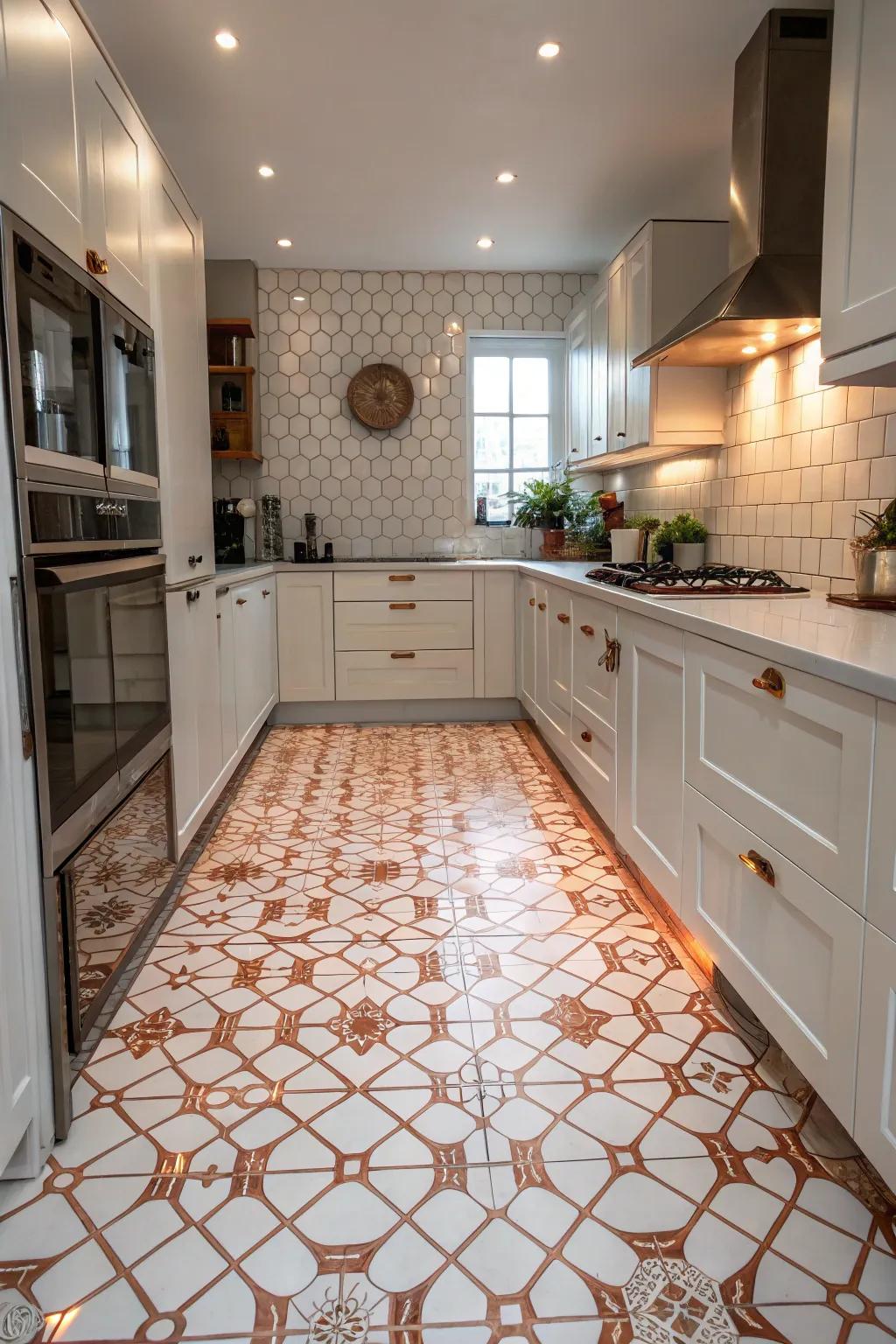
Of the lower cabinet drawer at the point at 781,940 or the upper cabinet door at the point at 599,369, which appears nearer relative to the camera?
the lower cabinet drawer at the point at 781,940

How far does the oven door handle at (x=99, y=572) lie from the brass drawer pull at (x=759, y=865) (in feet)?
4.26

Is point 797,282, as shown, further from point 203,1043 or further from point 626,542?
point 203,1043

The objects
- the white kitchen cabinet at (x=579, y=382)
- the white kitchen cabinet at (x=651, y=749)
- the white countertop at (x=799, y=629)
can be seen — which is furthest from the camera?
the white kitchen cabinet at (x=579, y=382)

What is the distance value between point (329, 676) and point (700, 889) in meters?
3.09

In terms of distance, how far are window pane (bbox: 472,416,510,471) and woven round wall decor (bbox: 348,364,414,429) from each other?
0.51 metres

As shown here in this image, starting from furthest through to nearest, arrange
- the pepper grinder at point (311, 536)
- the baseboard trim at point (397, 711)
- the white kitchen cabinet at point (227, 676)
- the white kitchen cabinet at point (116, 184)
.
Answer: the pepper grinder at point (311, 536)
the baseboard trim at point (397, 711)
the white kitchen cabinet at point (227, 676)
the white kitchen cabinet at point (116, 184)

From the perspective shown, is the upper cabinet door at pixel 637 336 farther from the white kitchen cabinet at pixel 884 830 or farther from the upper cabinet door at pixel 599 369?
the white kitchen cabinet at pixel 884 830

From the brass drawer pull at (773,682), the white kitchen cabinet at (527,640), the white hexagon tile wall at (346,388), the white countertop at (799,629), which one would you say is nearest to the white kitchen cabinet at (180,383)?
the white countertop at (799,629)

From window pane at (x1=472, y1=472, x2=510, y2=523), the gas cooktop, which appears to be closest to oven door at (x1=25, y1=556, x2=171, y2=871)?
the gas cooktop

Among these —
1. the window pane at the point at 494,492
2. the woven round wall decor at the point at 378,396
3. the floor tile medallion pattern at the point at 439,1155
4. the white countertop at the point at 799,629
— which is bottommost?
the floor tile medallion pattern at the point at 439,1155

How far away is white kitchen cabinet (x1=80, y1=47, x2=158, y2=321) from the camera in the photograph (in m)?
1.87

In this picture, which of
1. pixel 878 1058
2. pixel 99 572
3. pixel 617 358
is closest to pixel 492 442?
pixel 617 358

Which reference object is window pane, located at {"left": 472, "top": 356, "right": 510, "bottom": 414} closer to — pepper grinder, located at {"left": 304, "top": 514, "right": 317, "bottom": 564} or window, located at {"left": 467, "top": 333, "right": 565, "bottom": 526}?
window, located at {"left": 467, "top": 333, "right": 565, "bottom": 526}

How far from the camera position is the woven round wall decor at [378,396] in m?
5.13
